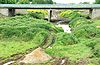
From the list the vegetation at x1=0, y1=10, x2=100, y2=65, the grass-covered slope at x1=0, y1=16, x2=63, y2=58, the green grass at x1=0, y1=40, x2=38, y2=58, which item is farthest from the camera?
the grass-covered slope at x1=0, y1=16, x2=63, y2=58

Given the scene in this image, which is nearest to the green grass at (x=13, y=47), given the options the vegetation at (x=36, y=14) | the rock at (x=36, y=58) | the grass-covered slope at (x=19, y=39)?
the grass-covered slope at (x=19, y=39)

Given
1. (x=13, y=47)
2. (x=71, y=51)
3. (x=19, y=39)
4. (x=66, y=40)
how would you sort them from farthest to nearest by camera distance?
(x=19, y=39) < (x=66, y=40) < (x=13, y=47) < (x=71, y=51)

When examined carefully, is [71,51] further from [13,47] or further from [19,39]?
[19,39]

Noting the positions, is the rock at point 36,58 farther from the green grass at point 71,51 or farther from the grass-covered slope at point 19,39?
the grass-covered slope at point 19,39

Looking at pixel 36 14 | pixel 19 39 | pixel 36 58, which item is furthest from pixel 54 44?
pixel 36 14

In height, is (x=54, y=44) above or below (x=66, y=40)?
below

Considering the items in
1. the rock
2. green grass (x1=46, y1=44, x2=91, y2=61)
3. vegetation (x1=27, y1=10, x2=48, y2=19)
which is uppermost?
the rock

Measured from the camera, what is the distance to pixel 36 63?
30250 mm

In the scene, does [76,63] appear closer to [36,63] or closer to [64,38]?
[36,63]

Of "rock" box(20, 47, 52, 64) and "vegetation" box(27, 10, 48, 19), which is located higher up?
"rock" box(20, 47, 52, 64)

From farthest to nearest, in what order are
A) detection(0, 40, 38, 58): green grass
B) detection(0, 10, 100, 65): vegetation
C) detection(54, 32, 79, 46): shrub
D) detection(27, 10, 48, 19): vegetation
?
detection(27, 10, 48, 19): vegetation < detection(54, 32, 79, 46): shrub < detection(0, 40, 38, 58): green grass < detection(0, 10, 100, 65): vegetation

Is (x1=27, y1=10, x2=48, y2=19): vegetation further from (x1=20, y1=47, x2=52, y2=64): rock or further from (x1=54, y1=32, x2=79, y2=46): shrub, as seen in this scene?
(x1=20, y1=47, x2=52, y2=64): rock

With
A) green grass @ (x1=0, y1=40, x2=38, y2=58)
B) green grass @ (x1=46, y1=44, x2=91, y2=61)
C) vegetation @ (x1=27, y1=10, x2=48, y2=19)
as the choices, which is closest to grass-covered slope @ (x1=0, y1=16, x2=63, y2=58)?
green grass @ (x1=0, y1=40, x2=38, y2=58)

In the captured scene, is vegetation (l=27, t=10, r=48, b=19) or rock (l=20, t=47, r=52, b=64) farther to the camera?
vegetation (l=27, t=10, r=48, b=19)
